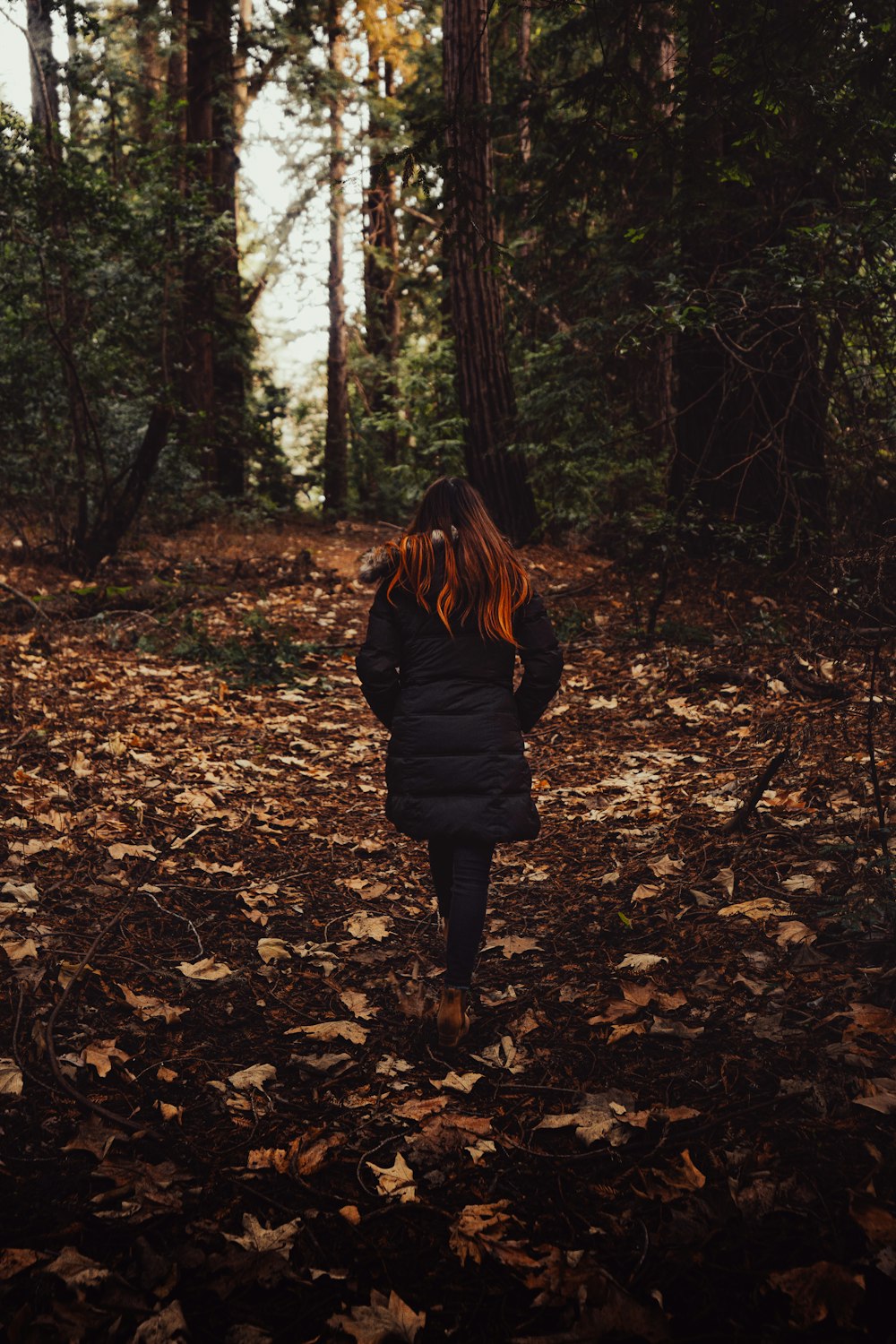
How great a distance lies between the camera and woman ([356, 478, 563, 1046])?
11.4 ft

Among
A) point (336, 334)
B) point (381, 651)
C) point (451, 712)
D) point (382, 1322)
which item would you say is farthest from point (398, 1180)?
point (336, 334)

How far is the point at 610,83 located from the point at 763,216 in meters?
2.25

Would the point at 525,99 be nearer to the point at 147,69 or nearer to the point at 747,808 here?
the point at 747,808

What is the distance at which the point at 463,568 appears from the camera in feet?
11.4

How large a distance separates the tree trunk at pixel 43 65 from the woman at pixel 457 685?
29.2 ft

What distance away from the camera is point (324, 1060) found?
3.39 m

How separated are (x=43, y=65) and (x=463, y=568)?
435 inches

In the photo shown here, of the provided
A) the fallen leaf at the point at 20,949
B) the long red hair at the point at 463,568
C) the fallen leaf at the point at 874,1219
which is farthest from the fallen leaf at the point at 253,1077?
the fallen leaf at the point at 874,1219

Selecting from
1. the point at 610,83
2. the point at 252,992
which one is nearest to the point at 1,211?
the point at 610,83

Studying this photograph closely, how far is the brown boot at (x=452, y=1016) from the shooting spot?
135 inches

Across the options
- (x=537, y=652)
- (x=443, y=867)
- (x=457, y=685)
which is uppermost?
(x=537, y=652)

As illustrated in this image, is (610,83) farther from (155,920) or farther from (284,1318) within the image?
(284,1318)

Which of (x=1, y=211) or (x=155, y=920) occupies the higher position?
(x=1, y=211)

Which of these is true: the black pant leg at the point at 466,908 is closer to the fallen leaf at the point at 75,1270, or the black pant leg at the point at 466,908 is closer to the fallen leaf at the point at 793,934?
the fallen leaf at the point at 793,934
